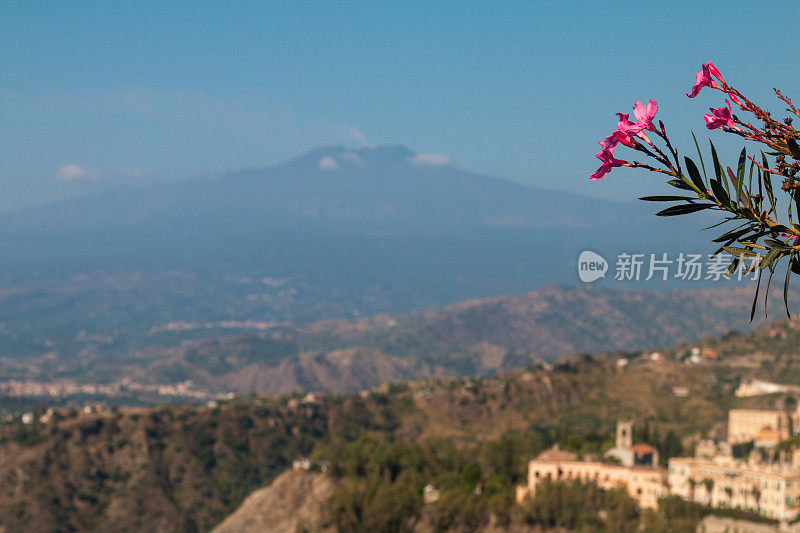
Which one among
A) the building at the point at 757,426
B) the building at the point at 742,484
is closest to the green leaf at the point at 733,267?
the building at the point at 742,484

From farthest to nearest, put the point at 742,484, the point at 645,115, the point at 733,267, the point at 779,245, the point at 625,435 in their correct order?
the point at 625,435, the point at 742,484, the point at 733,267, the point at 779,245, the point at 645,115

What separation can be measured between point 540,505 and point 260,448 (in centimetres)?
6903

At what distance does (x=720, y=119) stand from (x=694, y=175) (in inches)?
11.2

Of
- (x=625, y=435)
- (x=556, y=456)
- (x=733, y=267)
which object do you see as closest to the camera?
(x=733, y=267)

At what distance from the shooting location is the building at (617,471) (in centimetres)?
5872

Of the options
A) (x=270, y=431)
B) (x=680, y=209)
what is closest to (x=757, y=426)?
(x=270, y=431)

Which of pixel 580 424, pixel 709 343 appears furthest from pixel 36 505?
pixel 709 343

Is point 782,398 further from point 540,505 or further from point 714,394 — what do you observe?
point 540,505

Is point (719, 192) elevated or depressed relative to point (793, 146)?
depressed

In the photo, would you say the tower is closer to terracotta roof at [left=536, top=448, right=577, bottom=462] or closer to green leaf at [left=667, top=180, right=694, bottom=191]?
terracotta roof at [left=536, top=448, right=577, bottom=462]

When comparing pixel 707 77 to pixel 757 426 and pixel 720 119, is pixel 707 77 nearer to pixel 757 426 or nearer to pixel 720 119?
pixel 720 119

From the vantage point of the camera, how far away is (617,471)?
61.0m

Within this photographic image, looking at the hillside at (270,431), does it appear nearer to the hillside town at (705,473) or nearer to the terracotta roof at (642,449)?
the terracotta roof at (642,449)

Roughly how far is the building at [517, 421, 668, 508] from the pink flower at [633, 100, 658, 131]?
54106 mm
